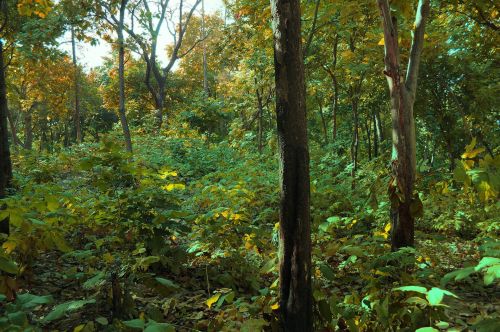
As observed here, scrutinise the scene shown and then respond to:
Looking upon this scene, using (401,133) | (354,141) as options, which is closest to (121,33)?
(354,141)

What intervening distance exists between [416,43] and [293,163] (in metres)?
2.67

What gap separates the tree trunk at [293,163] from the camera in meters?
2.69

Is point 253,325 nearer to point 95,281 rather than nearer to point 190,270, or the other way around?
point 95,281

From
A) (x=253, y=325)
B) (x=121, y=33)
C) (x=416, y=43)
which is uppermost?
(x=121, y=33)

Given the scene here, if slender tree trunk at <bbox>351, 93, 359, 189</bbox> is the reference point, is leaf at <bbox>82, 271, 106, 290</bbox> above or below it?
below

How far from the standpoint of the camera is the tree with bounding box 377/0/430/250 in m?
3.90

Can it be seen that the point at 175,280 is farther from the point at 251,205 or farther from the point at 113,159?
the point at 251,205

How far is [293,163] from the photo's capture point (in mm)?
2705

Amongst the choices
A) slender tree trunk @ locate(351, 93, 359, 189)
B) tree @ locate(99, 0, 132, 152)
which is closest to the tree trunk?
slender tree trunk @ locate(351, 93, 359, 189)

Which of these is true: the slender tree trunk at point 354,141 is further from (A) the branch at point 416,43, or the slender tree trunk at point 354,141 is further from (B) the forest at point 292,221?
(A) the branch at point 416,43

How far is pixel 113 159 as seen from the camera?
149 inches

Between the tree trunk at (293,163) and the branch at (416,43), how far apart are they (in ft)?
6.90

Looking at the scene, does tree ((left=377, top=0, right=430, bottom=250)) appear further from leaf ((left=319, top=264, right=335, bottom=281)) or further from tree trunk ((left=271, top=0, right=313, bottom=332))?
tree trunk ((left=271, top=0, right=313, bottom=332))

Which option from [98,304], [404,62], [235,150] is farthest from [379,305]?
[235,150]
